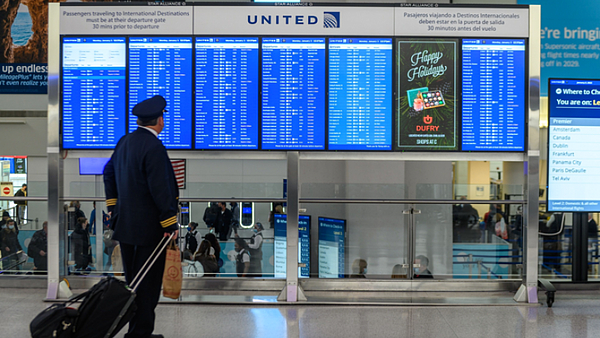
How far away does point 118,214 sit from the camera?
3.61 meters

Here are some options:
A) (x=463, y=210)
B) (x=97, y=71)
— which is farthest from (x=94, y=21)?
(x=463, y=210)

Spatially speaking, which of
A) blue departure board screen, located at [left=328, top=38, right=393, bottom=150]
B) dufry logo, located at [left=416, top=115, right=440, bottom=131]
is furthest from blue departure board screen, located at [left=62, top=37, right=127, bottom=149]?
dufry logo, located at [left=416, top=115, right=440, bottom=131]

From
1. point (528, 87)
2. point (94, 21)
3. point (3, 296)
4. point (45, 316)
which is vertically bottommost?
point (3, 296)

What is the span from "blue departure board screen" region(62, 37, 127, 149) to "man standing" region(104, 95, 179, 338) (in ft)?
4.63

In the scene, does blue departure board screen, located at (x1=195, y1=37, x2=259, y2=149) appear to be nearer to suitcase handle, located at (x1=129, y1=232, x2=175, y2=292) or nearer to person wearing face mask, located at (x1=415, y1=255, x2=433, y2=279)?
suitcase handle, located at (x1=129, y1=232, x2=175, y2=292)

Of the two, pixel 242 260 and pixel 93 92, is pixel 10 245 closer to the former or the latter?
pixel 93 92

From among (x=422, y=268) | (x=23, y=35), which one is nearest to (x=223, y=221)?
(x=422, y=268)

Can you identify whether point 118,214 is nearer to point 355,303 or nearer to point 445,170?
point 355,303

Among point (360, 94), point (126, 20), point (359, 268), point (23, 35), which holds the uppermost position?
point (23, 35)

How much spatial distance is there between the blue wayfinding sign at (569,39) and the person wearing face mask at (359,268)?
539 centimetres

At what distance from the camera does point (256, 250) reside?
5266mm

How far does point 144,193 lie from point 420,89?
109 inches

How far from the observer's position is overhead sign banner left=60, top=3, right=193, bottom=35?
16.0 ft

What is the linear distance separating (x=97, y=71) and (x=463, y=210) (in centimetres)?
387
